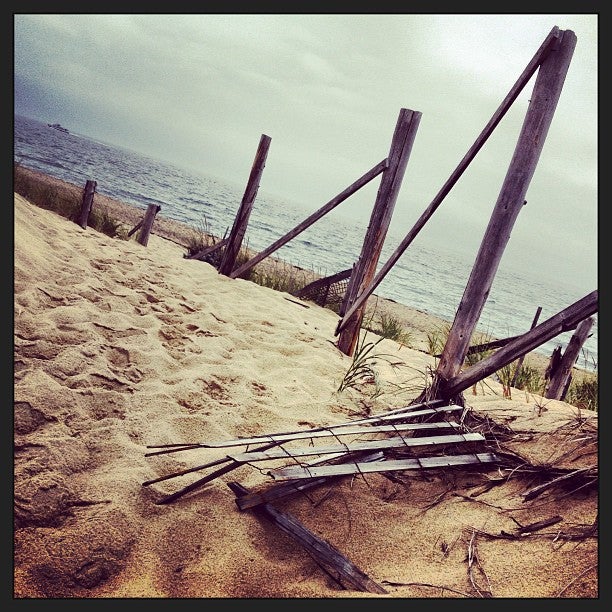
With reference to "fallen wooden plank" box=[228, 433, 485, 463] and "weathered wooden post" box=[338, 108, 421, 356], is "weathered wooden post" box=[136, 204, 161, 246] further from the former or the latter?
"fallen wooden plank" box=[228, 433, 485, 463]

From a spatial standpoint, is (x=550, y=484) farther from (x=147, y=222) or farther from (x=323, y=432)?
(x=147, y=222)

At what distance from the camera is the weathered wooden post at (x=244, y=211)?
636cm

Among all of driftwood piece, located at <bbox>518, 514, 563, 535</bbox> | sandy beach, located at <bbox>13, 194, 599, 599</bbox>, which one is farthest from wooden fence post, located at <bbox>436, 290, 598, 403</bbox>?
driftwood piece, located at <bbox>518, 514, 563, 535</bbox>

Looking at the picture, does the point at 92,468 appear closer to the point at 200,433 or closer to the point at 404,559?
the point at 200,433

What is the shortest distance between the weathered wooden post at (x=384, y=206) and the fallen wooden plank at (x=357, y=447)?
7.20 ft

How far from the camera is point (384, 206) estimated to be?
4.45 metres

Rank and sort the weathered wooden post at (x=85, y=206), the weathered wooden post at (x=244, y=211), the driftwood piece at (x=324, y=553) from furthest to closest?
the weathered wooden post at (x=85, y=206) < the weathered wooden post at (x=244, y=211) < the driftwood piece at (x=324, y=553)

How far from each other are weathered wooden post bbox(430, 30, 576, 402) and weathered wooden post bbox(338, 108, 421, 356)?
176cm

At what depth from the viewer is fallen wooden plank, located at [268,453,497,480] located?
6.90 ft

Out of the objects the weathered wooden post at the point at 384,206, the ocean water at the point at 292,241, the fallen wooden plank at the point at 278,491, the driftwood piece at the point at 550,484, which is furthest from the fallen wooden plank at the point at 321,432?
the ocean water at the point at 292,241

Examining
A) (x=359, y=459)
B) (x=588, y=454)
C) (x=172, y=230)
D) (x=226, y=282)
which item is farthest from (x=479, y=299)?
(x=172, y=230)

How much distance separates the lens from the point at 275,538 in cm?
190

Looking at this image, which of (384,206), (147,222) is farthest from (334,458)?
(147,222)

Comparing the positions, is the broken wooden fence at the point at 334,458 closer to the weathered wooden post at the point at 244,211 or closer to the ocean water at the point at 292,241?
the ocean water at the point at 292,241
